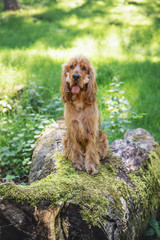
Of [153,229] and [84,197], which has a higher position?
[84,197]

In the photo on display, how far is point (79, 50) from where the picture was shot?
837 centimetres

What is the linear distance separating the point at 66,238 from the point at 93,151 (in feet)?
4.16

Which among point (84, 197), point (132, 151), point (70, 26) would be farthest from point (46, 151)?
point (70, 26)

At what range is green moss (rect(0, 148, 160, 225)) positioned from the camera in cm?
207

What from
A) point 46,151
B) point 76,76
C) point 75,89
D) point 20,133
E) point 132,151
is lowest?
point 20,133

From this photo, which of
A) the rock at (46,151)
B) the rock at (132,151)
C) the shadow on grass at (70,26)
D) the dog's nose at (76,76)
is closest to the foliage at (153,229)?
the rock at (132,151)

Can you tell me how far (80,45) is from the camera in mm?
8836

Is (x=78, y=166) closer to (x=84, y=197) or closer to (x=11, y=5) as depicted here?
(x=84, y=197)

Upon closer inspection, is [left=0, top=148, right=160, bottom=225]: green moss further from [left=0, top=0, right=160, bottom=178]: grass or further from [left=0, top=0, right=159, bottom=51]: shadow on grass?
[left=0, top=0, right=159, bottom=51]: shadow on grass

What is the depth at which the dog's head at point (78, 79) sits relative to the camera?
2830mm

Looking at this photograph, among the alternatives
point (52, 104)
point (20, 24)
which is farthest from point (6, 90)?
point (20, 24)

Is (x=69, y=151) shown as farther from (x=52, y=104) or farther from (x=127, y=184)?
(x=52, y=104)

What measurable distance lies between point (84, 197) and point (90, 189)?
20cm

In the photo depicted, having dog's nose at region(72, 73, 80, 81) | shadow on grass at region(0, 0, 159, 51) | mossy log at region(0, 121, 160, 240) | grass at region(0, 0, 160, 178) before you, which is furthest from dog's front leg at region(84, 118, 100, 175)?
shadow on grass at region(0, 0, 159, 51)
